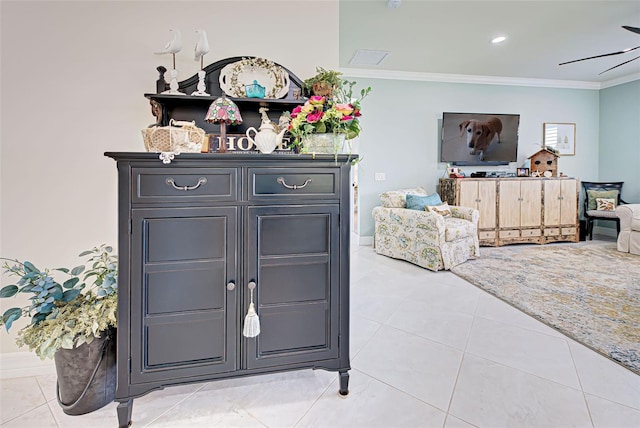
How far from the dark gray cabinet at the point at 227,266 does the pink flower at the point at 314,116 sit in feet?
0.68

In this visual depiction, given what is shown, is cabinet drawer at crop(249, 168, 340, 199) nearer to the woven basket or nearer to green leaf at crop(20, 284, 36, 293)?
the woven basket

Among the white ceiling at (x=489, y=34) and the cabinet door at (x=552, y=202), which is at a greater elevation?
the white ceiling at (x=489, y=34)

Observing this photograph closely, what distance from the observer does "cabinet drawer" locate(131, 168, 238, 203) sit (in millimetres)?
1239

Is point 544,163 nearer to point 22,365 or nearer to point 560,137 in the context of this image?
point 560,137

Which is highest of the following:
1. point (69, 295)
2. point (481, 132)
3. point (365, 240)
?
point (481, 132)

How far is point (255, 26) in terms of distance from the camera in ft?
6.15

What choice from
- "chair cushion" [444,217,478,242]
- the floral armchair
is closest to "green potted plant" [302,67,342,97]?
the floral armchair

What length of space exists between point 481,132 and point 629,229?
244 centimetres

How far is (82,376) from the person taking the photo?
1363mm

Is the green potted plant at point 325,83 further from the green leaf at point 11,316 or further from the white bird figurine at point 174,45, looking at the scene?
the green leaf at point 11,316

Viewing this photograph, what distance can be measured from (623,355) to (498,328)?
65cm

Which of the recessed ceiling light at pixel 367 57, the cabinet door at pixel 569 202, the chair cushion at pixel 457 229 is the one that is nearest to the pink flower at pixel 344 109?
the chair cushion at pixel 457 229

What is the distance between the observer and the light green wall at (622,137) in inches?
204

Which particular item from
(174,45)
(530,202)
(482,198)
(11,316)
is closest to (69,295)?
(11,316)
